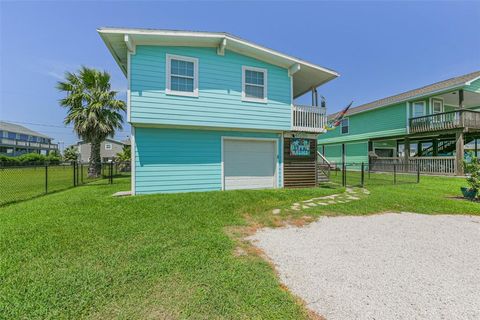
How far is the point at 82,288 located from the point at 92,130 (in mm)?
13504

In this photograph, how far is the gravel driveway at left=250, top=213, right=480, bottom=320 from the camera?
2.16 metres

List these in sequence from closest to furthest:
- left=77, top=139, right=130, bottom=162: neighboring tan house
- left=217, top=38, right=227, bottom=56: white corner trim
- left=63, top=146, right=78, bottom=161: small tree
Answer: left=217, top=38, right=227, bottom=56: white corner trim < left=63, top=146, right=78, bottom=161: small tree < left=77, top=139, right=130, bottom=162: neighboring tan house

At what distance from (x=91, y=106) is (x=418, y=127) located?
2236 centimetres

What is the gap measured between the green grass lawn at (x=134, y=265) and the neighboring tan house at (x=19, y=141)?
55513 mm

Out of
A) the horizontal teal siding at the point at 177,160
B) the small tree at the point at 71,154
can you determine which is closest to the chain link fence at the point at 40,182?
the horizontal teal siding at the point at 177,160

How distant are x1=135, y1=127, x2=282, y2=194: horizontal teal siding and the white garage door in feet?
1.34

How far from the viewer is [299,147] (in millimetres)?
9492

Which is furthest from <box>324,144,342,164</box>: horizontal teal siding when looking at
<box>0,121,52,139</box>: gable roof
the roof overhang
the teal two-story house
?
<box>0,121,52,139</box>: gable roof

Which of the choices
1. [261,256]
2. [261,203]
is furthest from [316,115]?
[261,256]

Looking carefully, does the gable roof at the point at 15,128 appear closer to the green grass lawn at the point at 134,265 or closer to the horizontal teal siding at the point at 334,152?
the green grass lawn at the point at 134,265

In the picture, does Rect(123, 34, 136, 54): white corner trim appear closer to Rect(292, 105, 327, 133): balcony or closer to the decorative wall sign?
Rect(292, 105, 327, 133): balcony

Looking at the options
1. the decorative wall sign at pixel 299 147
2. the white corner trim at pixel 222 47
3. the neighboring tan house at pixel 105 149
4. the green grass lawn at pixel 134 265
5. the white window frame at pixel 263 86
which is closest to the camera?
the green grass lawn at pixel 134 265

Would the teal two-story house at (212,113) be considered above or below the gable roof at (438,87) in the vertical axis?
below

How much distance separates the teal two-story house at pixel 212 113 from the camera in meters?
7.36
